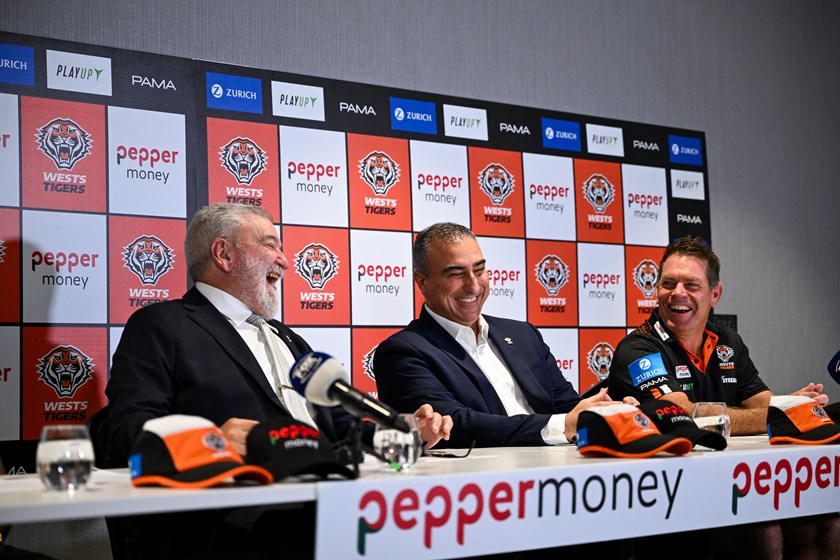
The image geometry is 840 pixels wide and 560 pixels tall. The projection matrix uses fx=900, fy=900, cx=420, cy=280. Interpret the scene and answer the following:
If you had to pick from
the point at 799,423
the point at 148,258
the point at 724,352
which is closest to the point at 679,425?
the point at 799,423

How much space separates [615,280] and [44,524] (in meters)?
2.68

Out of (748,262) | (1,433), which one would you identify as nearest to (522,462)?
(1,433)

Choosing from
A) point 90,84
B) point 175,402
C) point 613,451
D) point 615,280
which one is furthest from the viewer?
→ point 615,280

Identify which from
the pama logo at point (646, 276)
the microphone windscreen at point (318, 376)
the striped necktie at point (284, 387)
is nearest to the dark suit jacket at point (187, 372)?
the striped necktie at point (284, 387)

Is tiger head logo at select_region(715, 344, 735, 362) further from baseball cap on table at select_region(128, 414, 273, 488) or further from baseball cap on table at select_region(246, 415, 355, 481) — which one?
baseball cap on table at select_region(128, 414, 273, 488)

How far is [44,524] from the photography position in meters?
2.96

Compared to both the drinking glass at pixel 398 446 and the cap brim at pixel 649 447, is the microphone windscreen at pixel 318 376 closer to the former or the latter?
the drinking glass at pixel 398 446

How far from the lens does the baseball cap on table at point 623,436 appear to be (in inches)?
69.3

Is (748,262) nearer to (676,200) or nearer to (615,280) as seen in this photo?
(676,200)

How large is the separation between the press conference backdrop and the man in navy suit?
0.62 m

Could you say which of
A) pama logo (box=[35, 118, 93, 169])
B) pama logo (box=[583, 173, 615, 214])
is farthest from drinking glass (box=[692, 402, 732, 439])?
pama logo (box=[583, 173, 615, 214])

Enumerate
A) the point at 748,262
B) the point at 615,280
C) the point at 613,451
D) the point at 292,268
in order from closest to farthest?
the point at 613,451 → the point at 292,268 → the point at 615,280 → the point at 748,262

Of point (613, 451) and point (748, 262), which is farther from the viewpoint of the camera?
point (748, 262)

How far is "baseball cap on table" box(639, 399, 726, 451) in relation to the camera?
1.84 m
